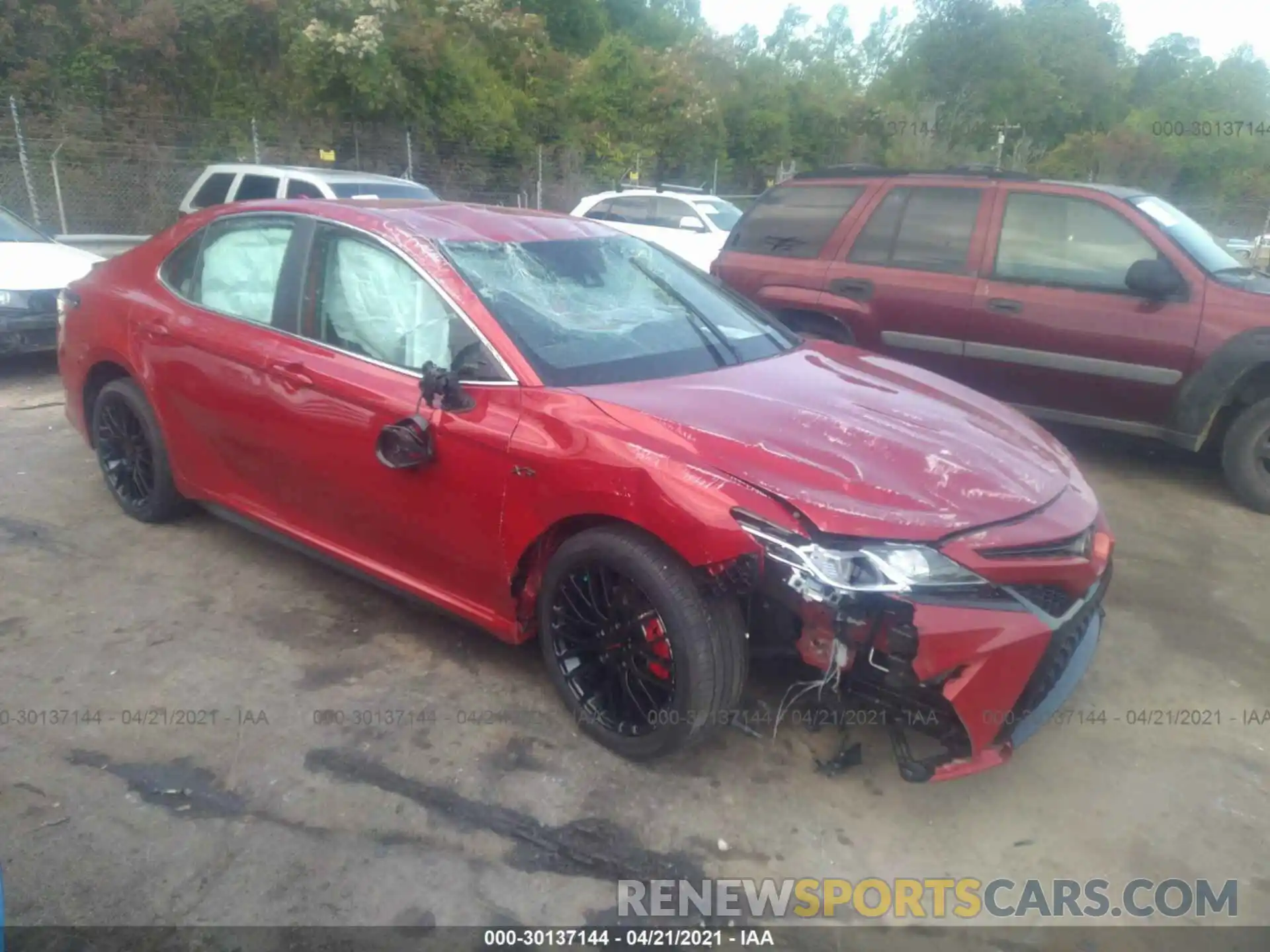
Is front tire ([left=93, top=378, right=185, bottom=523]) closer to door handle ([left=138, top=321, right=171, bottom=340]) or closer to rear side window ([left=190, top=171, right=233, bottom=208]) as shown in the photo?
door handle ([left=138, top=321, right=171, bottom=340])

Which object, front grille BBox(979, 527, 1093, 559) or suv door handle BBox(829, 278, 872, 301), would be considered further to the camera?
suv door handle BBox(829, 278, 872, 301)

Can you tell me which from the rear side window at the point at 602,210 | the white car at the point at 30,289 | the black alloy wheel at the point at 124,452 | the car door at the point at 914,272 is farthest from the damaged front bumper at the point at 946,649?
the rear side window at the point at 602,210

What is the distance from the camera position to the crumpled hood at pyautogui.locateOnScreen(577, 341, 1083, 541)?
285 centimetres

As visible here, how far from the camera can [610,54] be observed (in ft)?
98.0

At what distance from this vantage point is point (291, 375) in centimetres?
384

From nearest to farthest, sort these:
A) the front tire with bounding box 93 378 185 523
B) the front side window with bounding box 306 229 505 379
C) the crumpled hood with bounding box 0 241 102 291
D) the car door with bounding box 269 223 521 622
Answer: the car door with bounding box 269 223 521 622
the front side window with bounding box 306 229 505 379
the front tire with bounding box 93 378 185 523
the crumpled hood with bounding box 0 241 102 291

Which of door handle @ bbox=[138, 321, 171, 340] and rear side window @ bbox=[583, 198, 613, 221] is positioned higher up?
door handle @ bbox=[138, 321, 171, 340]

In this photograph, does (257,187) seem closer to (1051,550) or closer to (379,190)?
(379,190)

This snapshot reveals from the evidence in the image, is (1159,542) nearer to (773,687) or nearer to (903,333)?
(903,333)

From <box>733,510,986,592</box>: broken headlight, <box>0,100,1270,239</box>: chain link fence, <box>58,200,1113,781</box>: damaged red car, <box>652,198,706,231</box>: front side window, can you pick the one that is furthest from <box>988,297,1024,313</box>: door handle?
<box>0,100,1270,239</box>: chain link fence

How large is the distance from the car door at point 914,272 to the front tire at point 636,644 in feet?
13.0

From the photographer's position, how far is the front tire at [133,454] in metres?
4.63

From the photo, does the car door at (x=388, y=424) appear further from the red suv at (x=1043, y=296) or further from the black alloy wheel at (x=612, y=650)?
the red suv at (x=1043, y=296)

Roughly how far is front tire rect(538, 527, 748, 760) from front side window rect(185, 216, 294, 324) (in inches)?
71.7
